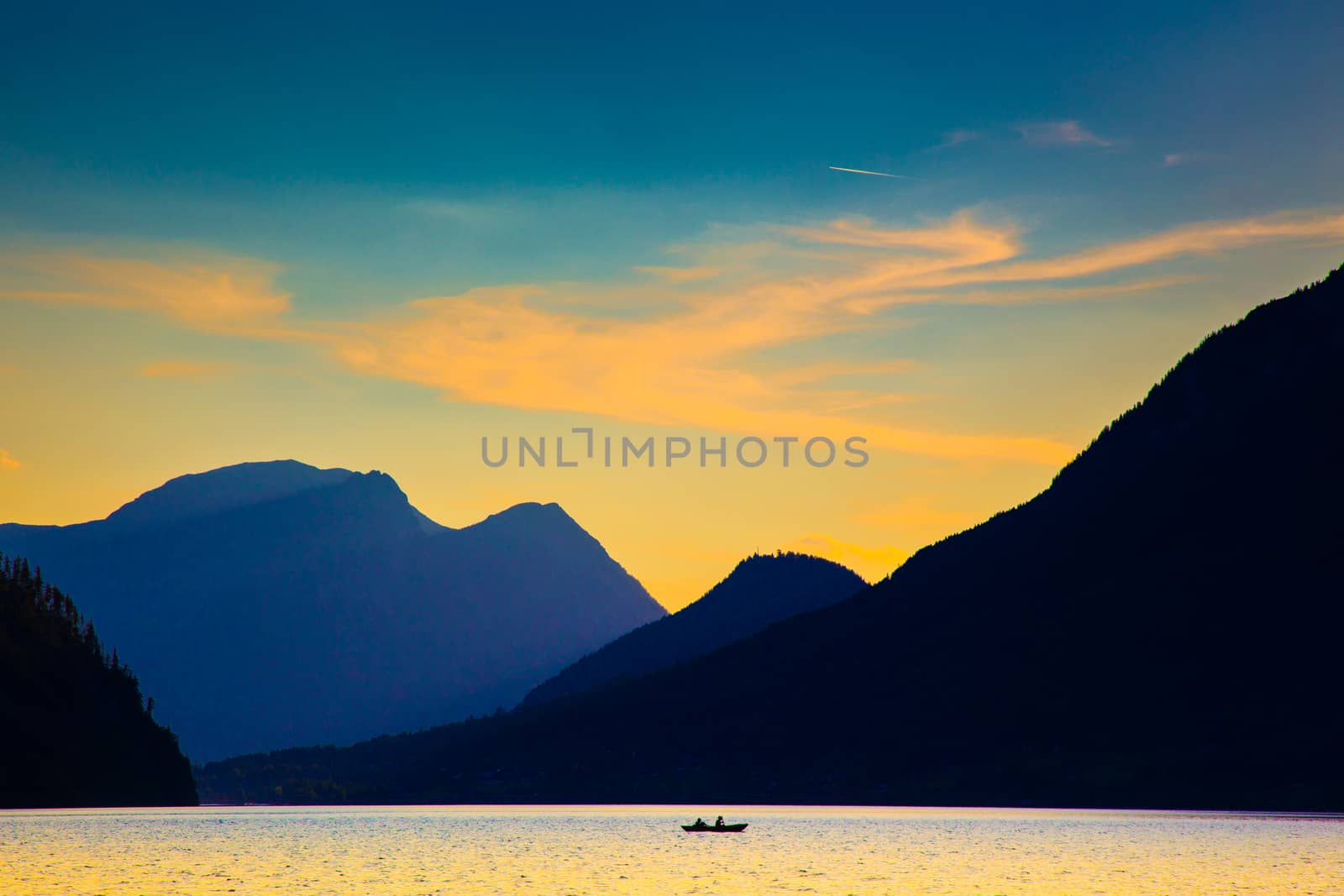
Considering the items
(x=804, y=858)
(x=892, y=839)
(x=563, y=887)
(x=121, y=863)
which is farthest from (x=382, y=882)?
(x=892, y=839)

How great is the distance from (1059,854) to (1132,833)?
46.5 meters

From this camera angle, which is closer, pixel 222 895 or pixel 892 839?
pixel 222 895


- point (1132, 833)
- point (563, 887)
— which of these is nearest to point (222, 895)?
point (563, 887)

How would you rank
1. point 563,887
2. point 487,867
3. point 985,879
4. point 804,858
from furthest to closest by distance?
point 804,858 < point 487,867 < point 985,879 < point 563,887

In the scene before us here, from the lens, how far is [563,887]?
111688 millimetres

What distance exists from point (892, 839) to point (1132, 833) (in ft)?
114

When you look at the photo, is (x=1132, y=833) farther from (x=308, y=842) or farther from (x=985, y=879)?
(x=308, y=842)

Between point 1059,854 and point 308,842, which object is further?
point 308,842

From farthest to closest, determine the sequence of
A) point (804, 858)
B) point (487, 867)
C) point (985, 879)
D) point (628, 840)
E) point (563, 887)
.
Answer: point (628, 840) → point (804, 858) → point (487, 867) → point (985, 879) → point (563, 887)

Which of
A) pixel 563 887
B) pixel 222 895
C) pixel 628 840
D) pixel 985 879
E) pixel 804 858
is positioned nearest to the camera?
pixel 222 895

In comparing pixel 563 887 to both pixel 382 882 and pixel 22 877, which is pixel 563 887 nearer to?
pixel 382 882

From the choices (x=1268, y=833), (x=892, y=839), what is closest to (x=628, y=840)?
(x=892, y=839)

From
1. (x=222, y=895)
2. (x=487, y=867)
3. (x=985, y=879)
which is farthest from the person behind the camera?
(x=487, y=867)

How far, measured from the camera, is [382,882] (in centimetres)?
11694
